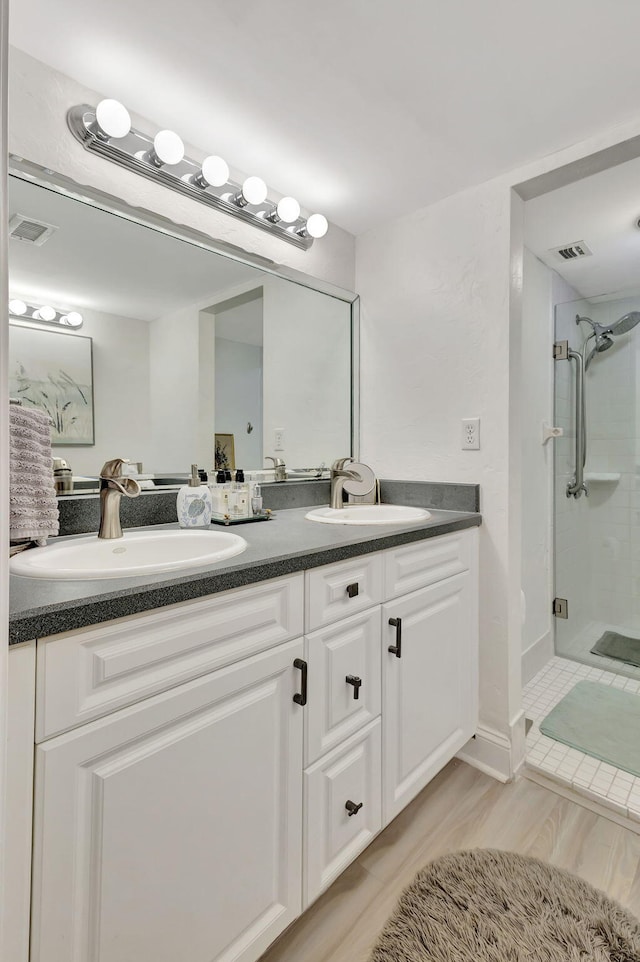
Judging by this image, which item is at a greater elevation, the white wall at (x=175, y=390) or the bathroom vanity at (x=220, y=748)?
the white wall at (x=175, y=390)

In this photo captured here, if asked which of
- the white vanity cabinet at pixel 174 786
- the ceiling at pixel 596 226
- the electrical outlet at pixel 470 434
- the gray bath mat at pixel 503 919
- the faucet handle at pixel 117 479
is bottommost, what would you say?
the gray bath mat at pixel 503 919

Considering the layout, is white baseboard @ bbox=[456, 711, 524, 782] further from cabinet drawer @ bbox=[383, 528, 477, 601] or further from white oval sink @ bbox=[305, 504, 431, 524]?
white oval sink @ bbox=[305, 504, 431, 524]

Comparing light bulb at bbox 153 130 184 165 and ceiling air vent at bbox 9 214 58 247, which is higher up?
light bulb at bbox 153 130 184 165

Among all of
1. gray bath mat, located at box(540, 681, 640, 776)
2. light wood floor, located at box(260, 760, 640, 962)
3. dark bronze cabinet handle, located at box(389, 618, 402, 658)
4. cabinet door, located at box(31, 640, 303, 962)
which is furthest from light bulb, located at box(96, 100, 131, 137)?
gray bath mat, located at box(540, 681, 640, 776)

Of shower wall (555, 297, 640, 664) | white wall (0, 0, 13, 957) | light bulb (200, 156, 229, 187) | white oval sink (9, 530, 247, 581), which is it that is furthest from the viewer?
shower wall (555, 297, 640, 664)

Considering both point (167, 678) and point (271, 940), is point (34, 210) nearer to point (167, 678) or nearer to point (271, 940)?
point (167, 678)

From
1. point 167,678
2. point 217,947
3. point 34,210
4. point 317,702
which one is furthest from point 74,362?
point 217,947

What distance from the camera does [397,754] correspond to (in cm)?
133

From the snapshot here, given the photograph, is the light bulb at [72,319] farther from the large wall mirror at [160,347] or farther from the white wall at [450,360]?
the white wall at [450,360]

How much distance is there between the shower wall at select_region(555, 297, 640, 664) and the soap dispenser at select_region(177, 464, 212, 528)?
2.05 m

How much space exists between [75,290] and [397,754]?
1549mm

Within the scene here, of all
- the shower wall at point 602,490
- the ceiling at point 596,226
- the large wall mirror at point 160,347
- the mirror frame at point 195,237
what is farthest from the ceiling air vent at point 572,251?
the large wall mirror at point 160,347

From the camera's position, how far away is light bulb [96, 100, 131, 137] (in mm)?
1203

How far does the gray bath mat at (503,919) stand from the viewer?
104cm
